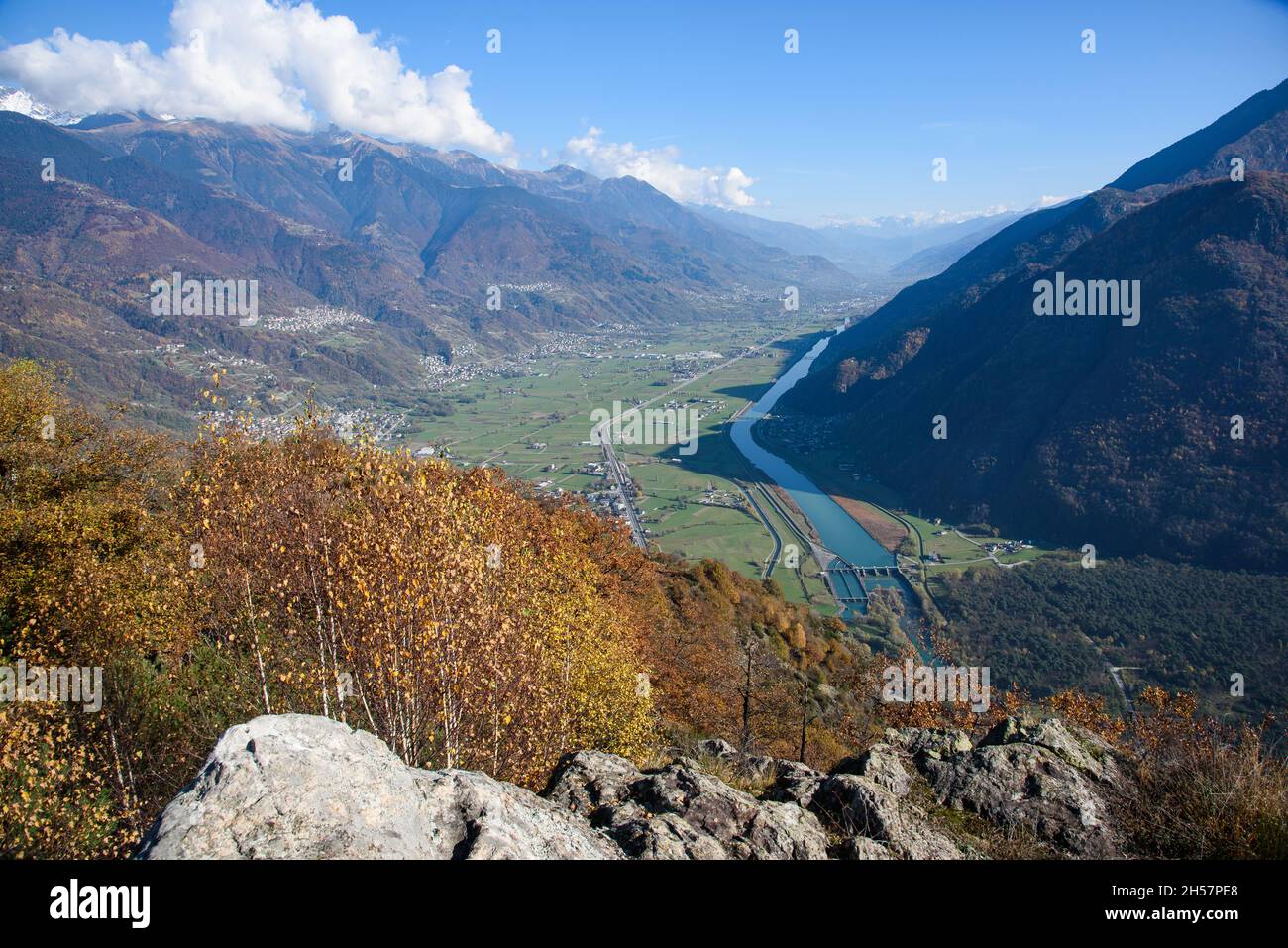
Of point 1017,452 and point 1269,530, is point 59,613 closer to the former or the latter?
point 1269,530

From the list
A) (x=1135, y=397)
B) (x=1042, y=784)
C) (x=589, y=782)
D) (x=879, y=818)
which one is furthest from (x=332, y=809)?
(x=1135, y=397)

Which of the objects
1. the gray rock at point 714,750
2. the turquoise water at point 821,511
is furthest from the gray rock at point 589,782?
the turquoise water at point 821,511

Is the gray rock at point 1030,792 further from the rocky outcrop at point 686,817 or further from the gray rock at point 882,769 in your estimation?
the rocky outcrop at point 686,817

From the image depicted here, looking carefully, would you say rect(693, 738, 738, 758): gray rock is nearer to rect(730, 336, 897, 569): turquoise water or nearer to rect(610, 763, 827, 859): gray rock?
rect(610, 763, 827, 859): gray rock

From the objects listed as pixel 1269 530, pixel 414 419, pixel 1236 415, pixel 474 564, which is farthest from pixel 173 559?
pixel 414 419

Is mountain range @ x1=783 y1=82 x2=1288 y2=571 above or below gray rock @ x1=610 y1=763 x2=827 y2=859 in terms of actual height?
above

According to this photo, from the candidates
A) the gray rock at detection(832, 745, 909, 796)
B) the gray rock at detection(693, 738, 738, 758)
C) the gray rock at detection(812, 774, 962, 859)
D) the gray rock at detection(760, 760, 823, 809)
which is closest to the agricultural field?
the gray rock at detection(693, 738, 738, 758)
